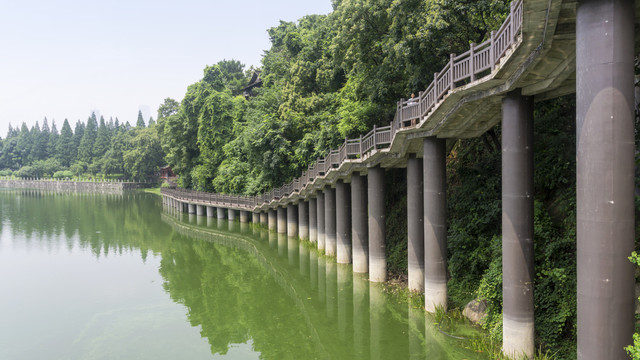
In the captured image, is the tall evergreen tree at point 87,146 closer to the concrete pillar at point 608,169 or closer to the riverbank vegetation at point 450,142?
the riverbank vegetation at point 450,142

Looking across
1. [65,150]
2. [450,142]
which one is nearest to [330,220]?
[450,142]

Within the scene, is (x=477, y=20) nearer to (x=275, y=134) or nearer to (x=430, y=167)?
(x=430, y=167)

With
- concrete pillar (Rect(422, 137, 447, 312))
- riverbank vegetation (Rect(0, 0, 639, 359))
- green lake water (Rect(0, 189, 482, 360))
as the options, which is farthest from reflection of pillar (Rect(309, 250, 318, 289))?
concrete pillar (Rect(422, 137, 447, 312))

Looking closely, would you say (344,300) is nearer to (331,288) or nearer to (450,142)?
(331,288)

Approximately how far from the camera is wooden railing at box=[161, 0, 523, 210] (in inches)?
407

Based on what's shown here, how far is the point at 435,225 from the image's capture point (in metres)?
15.9

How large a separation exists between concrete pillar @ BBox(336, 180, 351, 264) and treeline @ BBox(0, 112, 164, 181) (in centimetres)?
8629

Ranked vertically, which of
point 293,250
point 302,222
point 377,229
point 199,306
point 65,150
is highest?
point 65,150

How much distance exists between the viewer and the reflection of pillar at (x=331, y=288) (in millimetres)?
18281

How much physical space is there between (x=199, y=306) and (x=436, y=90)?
13644 mm

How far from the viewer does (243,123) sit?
4928 centimetres

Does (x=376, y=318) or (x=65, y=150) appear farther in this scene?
(x=65, y=150)

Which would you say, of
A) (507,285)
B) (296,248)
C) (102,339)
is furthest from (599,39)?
(296,248)

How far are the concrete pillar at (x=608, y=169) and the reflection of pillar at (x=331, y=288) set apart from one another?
11.0 m
